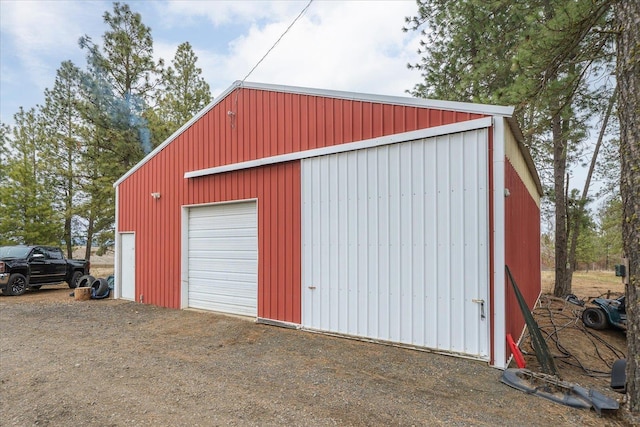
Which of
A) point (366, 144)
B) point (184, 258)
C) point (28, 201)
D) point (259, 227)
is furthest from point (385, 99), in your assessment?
point (28, 201)

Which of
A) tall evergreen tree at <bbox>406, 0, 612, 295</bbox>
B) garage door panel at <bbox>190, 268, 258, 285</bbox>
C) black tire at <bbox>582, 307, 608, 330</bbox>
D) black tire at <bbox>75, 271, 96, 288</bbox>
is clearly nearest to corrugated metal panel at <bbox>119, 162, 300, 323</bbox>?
garage door panel at <bbox>190, 268, 258, 285</bbox>

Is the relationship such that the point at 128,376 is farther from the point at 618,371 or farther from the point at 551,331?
the point at 551,331

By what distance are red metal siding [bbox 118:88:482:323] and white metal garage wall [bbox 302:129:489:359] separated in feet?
1.10

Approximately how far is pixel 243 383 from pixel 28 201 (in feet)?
63.3

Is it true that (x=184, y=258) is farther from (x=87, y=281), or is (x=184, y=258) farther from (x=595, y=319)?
(x=595, y=319)

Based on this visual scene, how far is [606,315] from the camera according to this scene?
6.29 meters

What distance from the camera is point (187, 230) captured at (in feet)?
26.2

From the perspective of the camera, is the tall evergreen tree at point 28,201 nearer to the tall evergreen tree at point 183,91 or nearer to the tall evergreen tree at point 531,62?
the tall evergreen tree at point 183,91

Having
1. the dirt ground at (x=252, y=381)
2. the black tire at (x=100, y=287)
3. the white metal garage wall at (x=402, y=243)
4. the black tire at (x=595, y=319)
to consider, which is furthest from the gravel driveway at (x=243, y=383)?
the black tire at (x=595, y=319)

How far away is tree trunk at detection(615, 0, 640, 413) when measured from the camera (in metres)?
2.84

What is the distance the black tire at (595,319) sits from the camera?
6.32 metres

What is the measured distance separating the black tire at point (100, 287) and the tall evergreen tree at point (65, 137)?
9216 millimetres

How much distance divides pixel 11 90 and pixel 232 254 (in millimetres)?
15825

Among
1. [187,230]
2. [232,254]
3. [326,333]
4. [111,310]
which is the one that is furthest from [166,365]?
[111,310]
